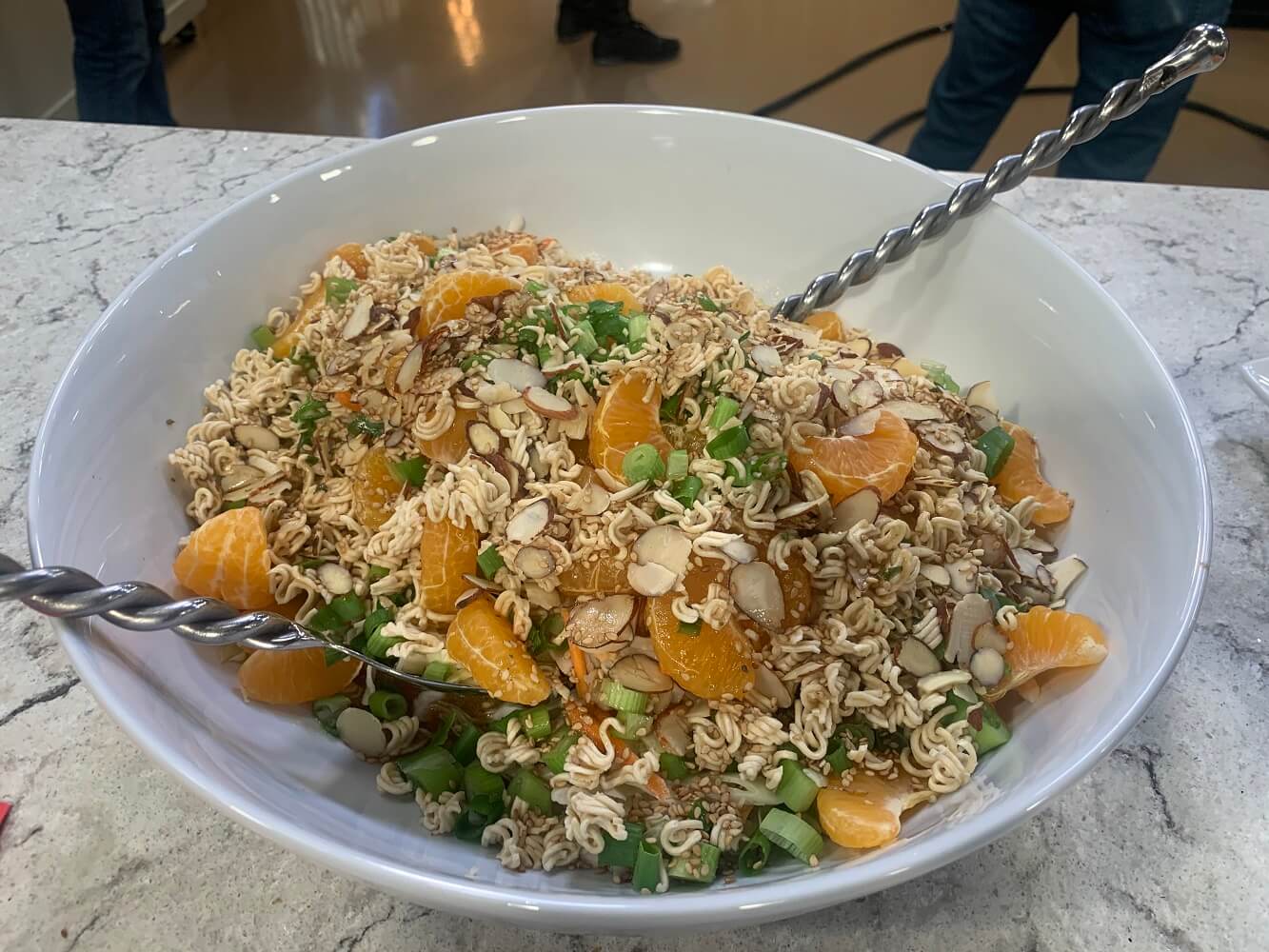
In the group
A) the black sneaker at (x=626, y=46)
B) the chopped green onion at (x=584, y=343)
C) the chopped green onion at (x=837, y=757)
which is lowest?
the black sneaker at (x=626, y=46)

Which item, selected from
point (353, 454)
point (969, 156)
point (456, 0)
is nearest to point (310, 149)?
point (353, 454)

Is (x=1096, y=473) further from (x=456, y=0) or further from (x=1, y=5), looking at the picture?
(x=456, y=0)

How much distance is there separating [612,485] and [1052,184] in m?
1.22

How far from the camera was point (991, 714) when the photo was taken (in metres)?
0.86

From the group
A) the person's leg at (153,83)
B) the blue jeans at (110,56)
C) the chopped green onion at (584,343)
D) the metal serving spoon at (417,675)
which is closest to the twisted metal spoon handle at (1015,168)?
the metal serving spoon at (417,675)

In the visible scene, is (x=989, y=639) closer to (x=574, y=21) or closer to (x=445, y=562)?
(x=445, y=562)

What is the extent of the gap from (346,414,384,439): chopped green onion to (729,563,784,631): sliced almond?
460 millimetres

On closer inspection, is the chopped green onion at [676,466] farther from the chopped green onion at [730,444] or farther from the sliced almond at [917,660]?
the sliced almond at [917,660]

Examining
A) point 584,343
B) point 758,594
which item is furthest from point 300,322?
point 758,594

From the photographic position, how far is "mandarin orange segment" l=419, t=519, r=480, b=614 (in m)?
0.90

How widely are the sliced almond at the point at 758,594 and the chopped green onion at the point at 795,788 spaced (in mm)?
133

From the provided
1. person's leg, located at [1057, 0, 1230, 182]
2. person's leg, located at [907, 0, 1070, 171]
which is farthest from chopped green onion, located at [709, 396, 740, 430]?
person's leg, located at [907, 0, 1070, 171]

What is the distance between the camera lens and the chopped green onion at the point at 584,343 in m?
1.02

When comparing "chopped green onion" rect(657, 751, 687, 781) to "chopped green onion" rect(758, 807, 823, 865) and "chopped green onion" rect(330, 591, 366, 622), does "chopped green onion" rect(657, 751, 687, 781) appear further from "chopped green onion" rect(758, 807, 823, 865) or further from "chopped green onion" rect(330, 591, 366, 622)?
"chopped green onion" rect(330, 591, 366, 622)
